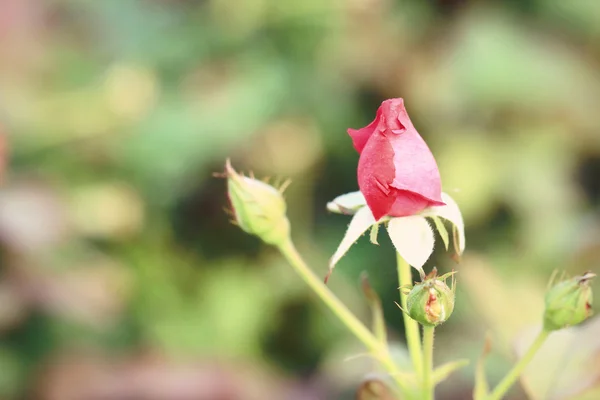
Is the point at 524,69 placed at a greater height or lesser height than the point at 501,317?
greater

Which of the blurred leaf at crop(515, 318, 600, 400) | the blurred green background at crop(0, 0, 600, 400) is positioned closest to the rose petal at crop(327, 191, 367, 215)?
the blurred leaf at crop(515, 318, 600, 400)

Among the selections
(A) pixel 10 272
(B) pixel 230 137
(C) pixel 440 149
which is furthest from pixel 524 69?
(A) pixel 10 272

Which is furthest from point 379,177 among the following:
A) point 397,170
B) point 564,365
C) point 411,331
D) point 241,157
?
point 241,157

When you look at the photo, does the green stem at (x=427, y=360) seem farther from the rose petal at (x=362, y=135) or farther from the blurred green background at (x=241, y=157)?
the blurred green background at (x=241, y=157)

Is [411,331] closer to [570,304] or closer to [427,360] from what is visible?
[427,360]

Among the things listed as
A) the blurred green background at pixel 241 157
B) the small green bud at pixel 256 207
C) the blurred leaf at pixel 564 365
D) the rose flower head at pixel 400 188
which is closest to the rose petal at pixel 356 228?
the rose flower head at pixel 400 188

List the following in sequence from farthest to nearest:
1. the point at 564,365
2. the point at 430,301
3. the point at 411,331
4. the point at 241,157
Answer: the point at 241,157 → the point at 564,365 → the point at 411,331 → the point at 430,301

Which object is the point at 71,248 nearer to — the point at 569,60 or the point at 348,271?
the point at 348,271
